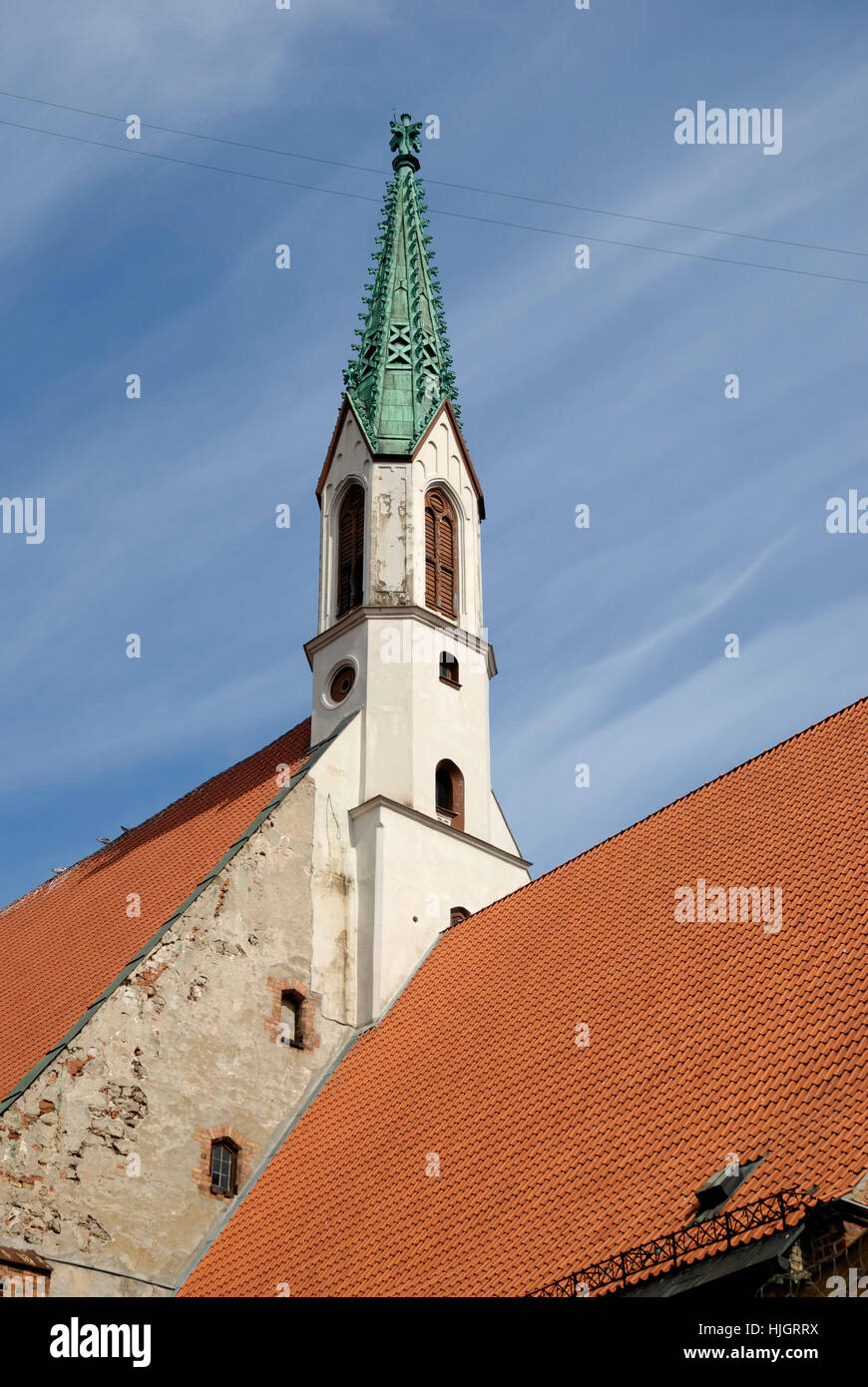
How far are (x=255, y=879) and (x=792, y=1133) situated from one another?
9082 mm

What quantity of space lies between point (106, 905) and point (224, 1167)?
605 cm

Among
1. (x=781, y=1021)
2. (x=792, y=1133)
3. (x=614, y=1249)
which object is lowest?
(x=614, y=1249)

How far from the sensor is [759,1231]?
38.7 ft

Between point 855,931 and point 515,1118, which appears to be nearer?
point 855,931

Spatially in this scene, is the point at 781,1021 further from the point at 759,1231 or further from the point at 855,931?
the point at 759,1231

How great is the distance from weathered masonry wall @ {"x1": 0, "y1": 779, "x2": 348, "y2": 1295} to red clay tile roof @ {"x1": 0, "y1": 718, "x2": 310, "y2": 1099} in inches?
59.0

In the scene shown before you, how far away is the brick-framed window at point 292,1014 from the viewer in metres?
19.8

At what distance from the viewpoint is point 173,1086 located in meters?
18.2

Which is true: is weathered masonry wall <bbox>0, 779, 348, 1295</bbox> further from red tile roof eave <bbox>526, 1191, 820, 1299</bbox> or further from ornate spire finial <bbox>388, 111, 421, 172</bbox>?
ornate spire finial <bbox>388, 111, 421, 172</bbox>

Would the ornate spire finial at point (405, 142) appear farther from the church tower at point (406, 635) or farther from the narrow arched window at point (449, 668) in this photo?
the narrow arched window at point (449, 668)

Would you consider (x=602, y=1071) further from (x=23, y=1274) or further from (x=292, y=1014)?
(x=23, y=1274)

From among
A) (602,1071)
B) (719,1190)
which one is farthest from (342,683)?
(719,1190)
